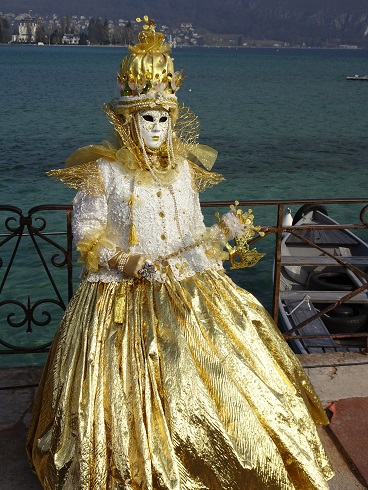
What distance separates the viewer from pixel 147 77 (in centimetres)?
315

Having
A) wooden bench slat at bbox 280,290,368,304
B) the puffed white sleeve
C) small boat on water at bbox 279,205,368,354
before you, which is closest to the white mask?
the puffed white sleeve

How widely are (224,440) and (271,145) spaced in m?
23.1

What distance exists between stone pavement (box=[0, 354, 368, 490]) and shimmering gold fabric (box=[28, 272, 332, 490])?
0.17 meters

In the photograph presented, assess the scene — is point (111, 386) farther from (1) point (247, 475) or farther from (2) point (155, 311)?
(1) point (247, 475)

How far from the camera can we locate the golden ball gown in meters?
2.78

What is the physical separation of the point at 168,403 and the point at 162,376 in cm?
12

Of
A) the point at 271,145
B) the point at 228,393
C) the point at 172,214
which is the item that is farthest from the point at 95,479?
the point at 271,145

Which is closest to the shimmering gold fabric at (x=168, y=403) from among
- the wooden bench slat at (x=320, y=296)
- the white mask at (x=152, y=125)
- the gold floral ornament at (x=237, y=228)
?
the gold floral ornament at (x=237, y=228)

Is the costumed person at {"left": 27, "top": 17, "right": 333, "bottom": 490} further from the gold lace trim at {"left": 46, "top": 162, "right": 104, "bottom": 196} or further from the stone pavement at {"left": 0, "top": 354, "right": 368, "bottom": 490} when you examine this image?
the stone pavement at {"left": 0, "top": 354, "right": 368, "bottom": 490}

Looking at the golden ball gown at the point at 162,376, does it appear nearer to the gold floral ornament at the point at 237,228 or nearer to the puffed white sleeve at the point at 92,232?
the puffed white sleeve at the point at 92,232

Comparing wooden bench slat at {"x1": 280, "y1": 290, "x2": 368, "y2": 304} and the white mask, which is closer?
the white mask

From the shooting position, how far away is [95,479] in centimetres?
277

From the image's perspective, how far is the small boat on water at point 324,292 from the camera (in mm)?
7781

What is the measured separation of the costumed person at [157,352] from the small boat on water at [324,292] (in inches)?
152
